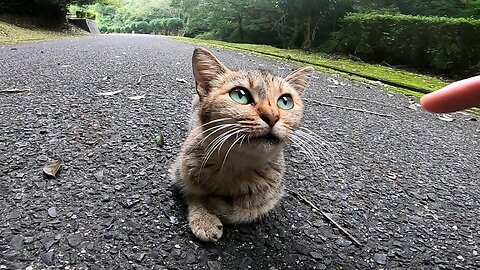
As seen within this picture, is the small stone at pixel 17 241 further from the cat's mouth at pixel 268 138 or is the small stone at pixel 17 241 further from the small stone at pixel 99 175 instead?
the cat's mouth at pixel 268 138

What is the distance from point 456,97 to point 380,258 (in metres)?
0.97

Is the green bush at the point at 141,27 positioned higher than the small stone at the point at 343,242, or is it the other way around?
the small stone at the point at 343,242

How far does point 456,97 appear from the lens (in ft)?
3.71

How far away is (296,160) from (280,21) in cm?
1453

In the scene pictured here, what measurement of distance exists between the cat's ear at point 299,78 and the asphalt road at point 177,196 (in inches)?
23.5

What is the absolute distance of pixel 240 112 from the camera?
1.78 meters

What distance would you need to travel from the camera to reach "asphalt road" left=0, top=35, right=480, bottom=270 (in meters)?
1.72

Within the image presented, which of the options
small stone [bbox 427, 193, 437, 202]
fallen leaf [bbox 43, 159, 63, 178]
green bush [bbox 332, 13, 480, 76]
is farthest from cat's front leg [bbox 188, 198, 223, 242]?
green bush [bbox 332, 13, 480, 76]

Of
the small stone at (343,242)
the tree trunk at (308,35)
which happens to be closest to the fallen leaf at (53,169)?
the small stone at (343,242)

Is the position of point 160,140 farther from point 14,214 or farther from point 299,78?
point 14,214

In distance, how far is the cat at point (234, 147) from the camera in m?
1.78

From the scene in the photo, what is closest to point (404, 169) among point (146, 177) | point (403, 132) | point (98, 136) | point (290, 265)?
point (403, 132)

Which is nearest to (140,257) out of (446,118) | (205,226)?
(205,226)

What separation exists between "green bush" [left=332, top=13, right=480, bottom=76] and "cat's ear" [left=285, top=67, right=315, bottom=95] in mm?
8249
